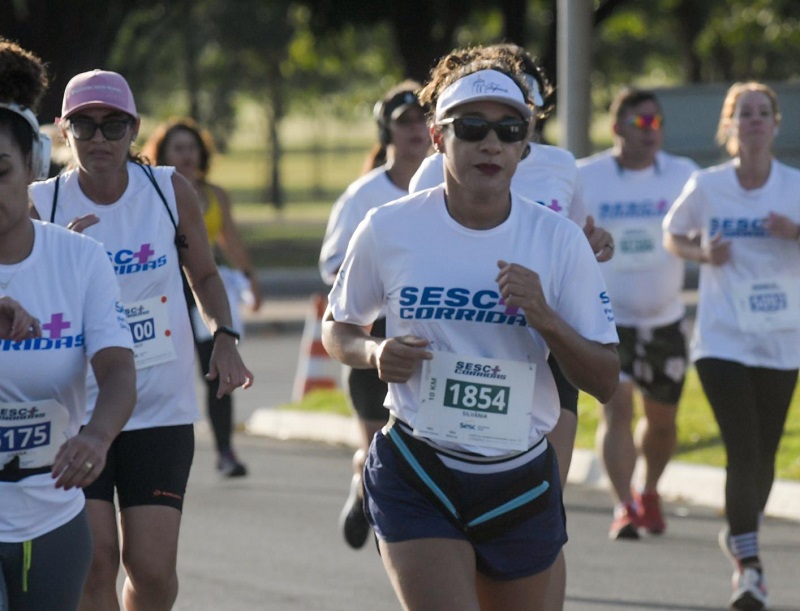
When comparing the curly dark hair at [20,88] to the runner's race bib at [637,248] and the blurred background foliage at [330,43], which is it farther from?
the blurred background foliage at [330,43]

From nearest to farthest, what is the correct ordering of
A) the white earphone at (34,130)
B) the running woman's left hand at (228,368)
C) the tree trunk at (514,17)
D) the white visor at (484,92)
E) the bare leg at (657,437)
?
the white earphone at (34,130) → the white visor at (484,92) → the running woman's left hand at (228,368) → the bare leg at (657,437) → the tree trunk at (514,17)

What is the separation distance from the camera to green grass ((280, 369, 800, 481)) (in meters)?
10.7

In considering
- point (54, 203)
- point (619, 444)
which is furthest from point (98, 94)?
point (619, 444)

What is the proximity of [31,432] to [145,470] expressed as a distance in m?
1.35

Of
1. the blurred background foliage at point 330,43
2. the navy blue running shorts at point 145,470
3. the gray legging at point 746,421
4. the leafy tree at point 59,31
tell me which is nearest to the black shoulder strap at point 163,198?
the navy blue running shorts at point 145,470

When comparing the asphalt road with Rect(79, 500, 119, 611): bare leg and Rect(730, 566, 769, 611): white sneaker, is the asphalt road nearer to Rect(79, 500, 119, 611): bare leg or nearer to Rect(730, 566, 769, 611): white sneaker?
Rect(730, 566, 769, 611): white sneaker

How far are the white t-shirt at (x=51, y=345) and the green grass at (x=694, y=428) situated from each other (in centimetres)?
642

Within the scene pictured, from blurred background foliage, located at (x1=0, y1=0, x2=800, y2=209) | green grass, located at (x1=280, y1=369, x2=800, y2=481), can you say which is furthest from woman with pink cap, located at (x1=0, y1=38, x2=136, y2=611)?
blurred background foliage, located at (x1=0, y1=0, x2=800, y2=209)

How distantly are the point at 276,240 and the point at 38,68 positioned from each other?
108ft

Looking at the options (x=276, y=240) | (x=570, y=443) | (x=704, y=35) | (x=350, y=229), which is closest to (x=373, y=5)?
(x=276, y=240)

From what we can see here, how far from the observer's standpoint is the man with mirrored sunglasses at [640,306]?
9.23m

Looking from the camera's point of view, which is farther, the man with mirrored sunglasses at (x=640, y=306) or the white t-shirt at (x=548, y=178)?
the man with mirrored sunglasses at (x=640, y=306)

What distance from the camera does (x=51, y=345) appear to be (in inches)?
168

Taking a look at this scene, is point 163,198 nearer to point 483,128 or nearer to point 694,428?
point 483,128
